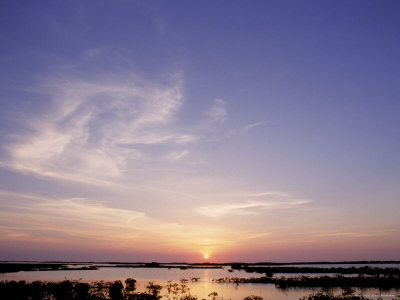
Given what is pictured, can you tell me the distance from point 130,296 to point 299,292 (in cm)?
2440

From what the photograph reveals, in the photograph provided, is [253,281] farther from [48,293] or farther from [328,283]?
[48,293]

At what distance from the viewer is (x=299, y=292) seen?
49.8 meters

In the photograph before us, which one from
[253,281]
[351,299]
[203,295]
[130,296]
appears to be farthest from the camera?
[253,281]

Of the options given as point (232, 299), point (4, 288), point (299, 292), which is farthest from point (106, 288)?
point (299, 292)

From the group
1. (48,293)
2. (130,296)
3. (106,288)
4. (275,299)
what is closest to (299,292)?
(275,299)

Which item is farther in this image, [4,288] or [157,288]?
[157,288]

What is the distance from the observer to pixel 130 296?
4200cm

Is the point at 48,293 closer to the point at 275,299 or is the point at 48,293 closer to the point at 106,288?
the point at 106,288

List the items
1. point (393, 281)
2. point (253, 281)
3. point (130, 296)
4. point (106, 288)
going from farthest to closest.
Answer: point (253, 281), point (393, 281), point (106, 288), point (130, 296)

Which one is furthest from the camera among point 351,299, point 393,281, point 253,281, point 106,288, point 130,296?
point 253,281

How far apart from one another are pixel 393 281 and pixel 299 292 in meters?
20.7

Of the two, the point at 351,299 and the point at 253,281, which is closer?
the point at 351,299

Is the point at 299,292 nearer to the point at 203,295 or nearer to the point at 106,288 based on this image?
the point at 203,295

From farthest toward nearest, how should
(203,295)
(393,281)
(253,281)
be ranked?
1. (253,281)
2. (393,281)
3. (203,295)
